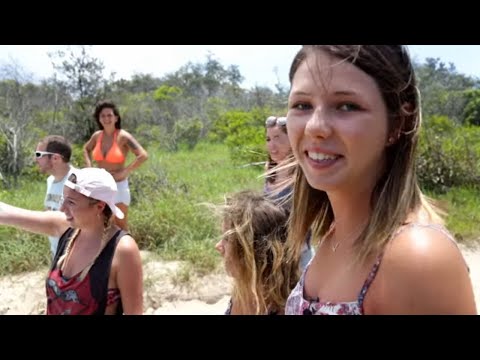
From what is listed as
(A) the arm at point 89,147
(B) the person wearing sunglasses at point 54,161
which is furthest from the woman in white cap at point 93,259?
(A) the arm at point 89,147

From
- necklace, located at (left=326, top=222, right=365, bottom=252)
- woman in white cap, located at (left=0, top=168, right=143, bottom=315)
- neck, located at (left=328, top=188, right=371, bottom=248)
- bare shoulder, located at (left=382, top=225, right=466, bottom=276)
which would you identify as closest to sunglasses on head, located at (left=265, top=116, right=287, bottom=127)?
woman in white cap, located at (left=0, top=168, right=143, bottom=315)

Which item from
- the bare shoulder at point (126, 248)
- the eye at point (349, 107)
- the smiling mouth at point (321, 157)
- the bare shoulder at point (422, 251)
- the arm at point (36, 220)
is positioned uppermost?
the eye at point (349, 107)

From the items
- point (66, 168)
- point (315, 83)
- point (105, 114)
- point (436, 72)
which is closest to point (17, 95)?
point (105, 114)

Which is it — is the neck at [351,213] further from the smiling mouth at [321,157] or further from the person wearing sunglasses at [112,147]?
the person wearing sunglasses at [112,147]

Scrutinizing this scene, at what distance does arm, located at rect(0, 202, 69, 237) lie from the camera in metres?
2.08

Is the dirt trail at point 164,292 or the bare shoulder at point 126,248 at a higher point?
the bare shoulder at point 126,248

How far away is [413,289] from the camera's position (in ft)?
2.40

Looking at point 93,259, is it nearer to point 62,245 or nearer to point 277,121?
point 62,245

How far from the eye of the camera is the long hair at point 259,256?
5.24ft

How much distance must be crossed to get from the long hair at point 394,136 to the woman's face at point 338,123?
0.05ft

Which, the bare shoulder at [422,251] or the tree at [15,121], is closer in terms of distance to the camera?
the bare shoulder at [422,251]
